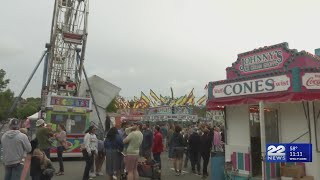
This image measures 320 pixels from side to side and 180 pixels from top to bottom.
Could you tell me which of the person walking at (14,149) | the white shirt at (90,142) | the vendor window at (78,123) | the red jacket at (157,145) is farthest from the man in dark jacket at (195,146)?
the person walking at (14,149)

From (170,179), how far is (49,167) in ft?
16.1

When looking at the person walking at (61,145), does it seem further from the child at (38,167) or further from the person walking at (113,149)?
the child at (38,167)

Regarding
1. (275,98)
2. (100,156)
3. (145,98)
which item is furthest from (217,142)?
(145,98)

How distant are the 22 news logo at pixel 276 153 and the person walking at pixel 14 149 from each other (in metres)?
4.53

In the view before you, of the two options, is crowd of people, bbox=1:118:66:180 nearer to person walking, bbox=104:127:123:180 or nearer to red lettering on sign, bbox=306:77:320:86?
person walking, bbox=104:127:123:180

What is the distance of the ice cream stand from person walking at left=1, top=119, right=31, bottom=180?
4741 mm

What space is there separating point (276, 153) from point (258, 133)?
11.7 ft

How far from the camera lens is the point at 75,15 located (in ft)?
68.0

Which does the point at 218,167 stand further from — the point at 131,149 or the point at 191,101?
the point at 191,101

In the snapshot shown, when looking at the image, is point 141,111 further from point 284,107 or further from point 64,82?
point 284,107

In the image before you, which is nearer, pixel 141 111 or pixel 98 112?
pixel 98 112

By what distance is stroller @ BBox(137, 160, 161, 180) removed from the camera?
33.4ft

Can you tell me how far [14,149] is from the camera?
7.07 m


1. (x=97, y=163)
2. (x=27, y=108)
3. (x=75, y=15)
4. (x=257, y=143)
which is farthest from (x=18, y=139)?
(x=27, y=108)
